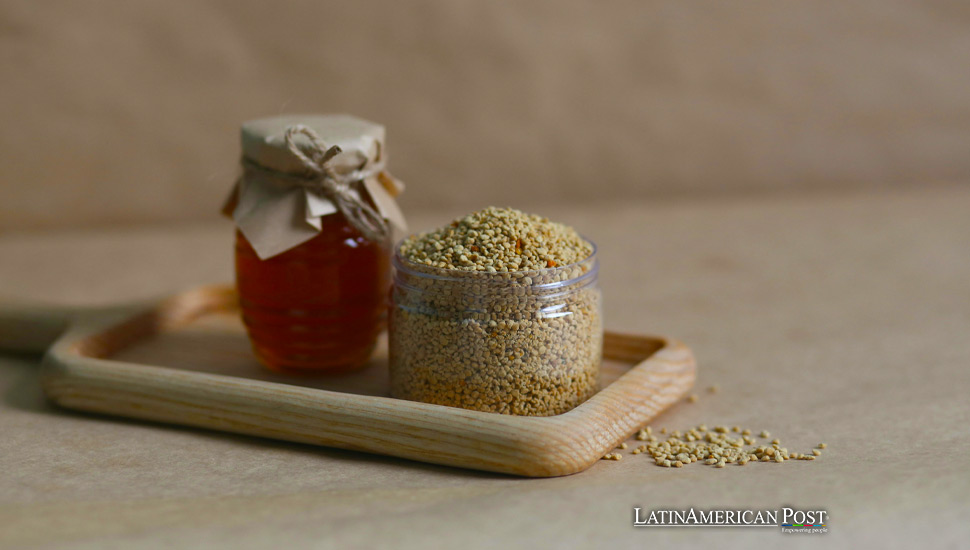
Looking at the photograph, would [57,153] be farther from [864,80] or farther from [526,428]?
[864,80]

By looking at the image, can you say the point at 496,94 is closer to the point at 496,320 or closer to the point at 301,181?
the point at 301,181

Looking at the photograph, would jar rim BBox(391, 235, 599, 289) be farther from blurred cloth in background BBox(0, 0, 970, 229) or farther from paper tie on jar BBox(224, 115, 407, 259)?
blurred cloth in background BBox(0, 0, 970, 229)

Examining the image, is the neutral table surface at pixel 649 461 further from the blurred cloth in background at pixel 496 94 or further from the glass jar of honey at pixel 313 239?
the blurred cloth in background at pixel 496 94

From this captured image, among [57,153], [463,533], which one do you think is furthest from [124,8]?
[463,533]

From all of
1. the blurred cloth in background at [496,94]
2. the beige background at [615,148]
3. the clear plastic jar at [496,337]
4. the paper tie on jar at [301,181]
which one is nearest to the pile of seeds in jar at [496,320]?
the clear plastic jar at [496,337]

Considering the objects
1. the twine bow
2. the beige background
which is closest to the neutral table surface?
the beige background
